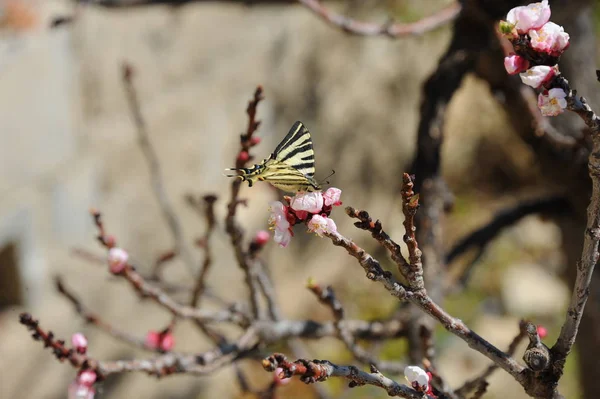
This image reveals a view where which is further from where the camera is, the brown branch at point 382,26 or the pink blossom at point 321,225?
the brown branch at point 382,26

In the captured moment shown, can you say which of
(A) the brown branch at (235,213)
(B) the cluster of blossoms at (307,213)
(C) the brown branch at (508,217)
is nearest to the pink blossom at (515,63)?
(B) the cluster of blossoms at (307,213)

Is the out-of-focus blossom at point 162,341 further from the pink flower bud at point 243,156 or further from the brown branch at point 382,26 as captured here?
the brown branch at point 382,26

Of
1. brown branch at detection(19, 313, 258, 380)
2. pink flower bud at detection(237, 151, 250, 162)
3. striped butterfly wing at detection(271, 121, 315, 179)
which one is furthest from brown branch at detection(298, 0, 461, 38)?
striped butterfly wing at detection(271, 121, 315, 179)

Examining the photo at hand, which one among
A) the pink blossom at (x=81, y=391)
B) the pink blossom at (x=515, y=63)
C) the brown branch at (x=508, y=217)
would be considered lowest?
the pink blossom at (x=81, y=391)

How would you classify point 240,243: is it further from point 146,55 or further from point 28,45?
point 146,55

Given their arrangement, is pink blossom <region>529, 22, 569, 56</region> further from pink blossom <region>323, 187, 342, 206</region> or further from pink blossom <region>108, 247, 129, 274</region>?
pink blossom <region>108, 247, 129, 274</region>

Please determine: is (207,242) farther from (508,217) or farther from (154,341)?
(508,217)
